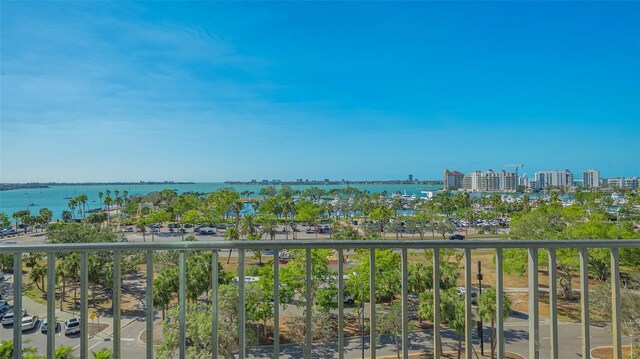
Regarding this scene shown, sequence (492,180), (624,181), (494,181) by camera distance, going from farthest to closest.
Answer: (492,180) < (494,181) < (624,181)

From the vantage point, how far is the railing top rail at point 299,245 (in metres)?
1.60

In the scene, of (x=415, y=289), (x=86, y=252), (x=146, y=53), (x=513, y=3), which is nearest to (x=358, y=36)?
(x=513, y=3)

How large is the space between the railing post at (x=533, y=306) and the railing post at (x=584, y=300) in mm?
239

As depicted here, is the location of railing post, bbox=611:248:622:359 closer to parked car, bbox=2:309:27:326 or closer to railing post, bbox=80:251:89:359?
railing post, bbox=80:251:89:359

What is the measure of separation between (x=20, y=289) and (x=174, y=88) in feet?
35.0

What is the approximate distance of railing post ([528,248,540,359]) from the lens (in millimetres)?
1746

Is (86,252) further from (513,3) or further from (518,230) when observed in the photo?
(518,230)

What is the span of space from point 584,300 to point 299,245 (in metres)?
1.60

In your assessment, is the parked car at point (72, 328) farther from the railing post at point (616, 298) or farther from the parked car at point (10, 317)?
the railing post at point (616, 298)

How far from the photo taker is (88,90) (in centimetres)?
696

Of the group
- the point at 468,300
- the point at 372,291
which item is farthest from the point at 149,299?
the point at 468,300

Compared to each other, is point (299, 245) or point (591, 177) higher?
point (591, 177)

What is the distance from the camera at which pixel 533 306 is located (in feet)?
5.77

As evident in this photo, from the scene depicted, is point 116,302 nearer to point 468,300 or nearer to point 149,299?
point 149,299
